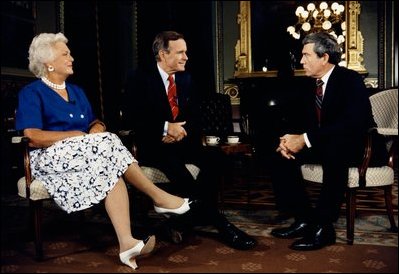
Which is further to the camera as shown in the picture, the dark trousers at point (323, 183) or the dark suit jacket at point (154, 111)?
the dark suit jacket at point (154, 111)

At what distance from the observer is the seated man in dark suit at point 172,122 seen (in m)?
2.56

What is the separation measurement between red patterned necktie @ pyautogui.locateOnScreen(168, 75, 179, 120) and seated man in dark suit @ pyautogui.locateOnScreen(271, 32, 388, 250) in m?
0.66

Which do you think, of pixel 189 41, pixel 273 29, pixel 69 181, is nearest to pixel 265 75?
pixel 273 29

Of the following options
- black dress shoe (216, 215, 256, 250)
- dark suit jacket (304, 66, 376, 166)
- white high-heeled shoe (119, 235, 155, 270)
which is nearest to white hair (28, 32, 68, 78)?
white high-heeled shoe (119, 235, 155, 270)

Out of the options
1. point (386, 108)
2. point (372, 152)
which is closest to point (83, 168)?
point (372, 152)

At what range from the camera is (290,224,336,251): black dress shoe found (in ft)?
7.47

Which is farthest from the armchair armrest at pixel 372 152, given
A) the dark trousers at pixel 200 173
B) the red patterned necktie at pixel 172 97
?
the red patterned necktie at pixel 172 97

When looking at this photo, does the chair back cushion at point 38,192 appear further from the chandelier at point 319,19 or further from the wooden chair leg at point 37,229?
the chandelier at point 319,19

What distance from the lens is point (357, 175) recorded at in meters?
2.38

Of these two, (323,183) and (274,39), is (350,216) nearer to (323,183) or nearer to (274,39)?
(323,183)

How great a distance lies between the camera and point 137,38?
658 centimetres

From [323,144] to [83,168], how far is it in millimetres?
1201

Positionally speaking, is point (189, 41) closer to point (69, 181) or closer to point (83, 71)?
point (83, 71)

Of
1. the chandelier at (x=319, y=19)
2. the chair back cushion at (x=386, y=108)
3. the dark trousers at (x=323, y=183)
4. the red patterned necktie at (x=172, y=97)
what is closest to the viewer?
the dark trousers at (x=323, y=183)
